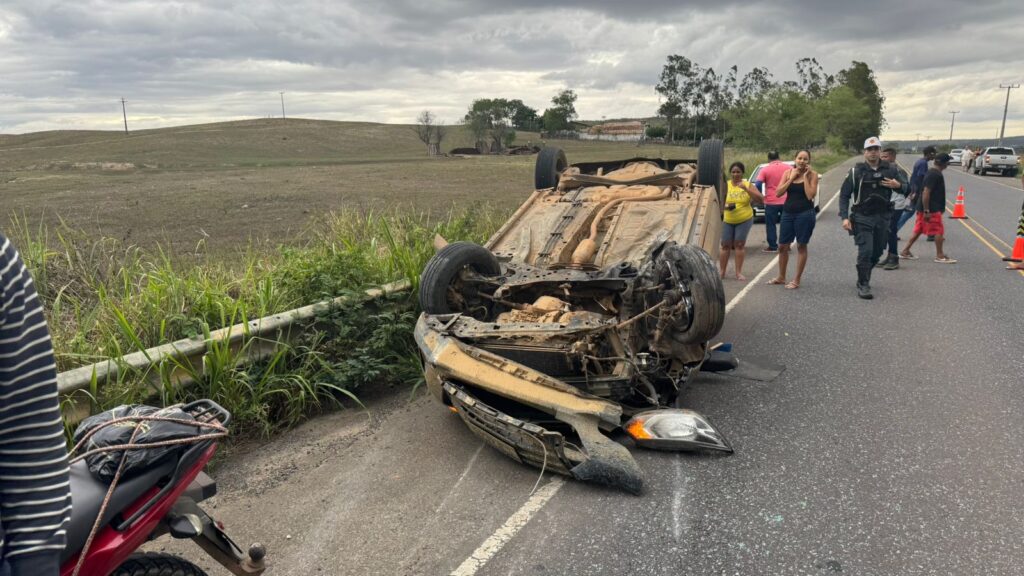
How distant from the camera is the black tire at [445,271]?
5.30 meters

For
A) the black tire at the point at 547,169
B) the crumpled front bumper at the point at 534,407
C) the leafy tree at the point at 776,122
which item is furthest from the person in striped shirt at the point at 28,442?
the leafy tree at the point at 776,122

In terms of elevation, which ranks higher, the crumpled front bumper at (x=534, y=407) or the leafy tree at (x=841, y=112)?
the leafy tree at (x=841, y=112)

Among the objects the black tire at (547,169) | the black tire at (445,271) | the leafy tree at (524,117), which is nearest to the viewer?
the black tire at (445,271)

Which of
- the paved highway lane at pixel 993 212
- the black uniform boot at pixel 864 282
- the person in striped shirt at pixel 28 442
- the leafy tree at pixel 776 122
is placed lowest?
the paved highway lane at pixel 993 212

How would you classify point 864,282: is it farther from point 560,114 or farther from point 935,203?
point 560,114

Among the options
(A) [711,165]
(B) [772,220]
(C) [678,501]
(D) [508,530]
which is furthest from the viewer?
(B) [772,220]

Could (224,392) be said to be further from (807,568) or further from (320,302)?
(807,568)

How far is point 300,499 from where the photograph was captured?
12.7ft

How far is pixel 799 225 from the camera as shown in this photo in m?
9.01

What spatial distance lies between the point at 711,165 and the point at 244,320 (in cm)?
508

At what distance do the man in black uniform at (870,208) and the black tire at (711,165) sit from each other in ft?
7.06

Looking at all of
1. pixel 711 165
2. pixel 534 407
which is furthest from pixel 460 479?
pixel 711 165

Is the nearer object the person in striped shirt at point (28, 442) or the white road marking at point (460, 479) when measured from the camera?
the person in striped shirt at point (28, 442)

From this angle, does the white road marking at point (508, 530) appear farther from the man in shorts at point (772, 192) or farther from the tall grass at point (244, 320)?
the man in shorts at point (772, 192)
